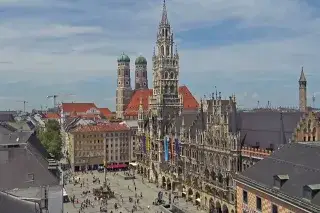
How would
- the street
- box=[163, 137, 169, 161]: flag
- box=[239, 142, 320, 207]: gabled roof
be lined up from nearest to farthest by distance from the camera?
box=[239, 142, 320, 207]: gabled roof, the street, box=[163, 137, 169, 161]: flag

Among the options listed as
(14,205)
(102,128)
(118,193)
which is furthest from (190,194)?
(14,205)

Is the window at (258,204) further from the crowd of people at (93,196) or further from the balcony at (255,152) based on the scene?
the crowd of people at (93,196)

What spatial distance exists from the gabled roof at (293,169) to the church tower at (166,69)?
10318 centimetres

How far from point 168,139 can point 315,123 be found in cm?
5848

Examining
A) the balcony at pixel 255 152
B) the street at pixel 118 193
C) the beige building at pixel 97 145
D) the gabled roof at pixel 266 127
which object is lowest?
the street at pixel 118 193

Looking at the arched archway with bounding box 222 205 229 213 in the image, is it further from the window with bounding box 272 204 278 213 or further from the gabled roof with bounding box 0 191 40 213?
the gabled roof with bounding box 0 191 40 213

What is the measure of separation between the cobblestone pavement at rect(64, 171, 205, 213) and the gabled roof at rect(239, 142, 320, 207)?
5132cm

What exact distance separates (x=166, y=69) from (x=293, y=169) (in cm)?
11229

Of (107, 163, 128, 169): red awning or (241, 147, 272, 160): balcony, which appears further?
(107, 163, 128, 169): red awning

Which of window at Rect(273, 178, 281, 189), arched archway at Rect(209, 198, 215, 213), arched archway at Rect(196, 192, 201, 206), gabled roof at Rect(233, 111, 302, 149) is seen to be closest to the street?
arched archway at Rect(196, 192, 201, 206)

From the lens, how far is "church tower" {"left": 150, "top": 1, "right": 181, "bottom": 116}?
15562cm

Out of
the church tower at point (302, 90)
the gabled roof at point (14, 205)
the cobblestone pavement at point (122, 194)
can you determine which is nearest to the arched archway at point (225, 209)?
the cobblestone pavement at point (122, 194)

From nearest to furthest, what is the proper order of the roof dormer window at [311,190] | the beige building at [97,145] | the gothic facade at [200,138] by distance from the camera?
1. the roof dormer window at [311,190]
2. the gothic facade at [200,138]
3. the beige building at [97,145]

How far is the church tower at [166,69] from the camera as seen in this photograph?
511 ft
